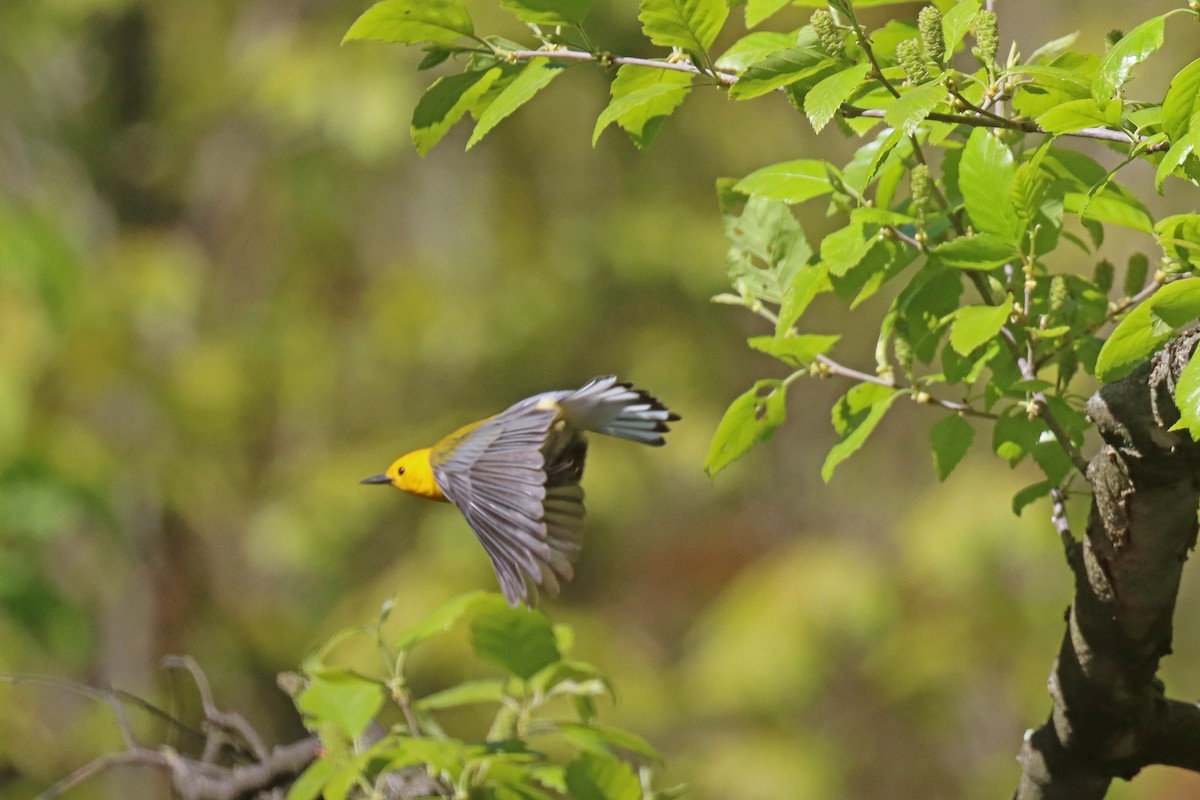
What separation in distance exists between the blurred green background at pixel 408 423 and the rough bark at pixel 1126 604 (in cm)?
316

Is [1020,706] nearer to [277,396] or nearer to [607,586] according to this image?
[607,586]

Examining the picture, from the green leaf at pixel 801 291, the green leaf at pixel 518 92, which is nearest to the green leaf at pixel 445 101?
the green leaf at pixel 518 92

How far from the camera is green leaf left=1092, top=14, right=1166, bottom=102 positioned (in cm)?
70

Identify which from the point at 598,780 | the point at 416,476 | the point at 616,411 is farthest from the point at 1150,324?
the point at 416,476

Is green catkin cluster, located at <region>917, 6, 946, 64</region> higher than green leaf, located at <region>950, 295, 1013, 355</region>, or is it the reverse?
green catkin cluster, located at <region>917, 6, 946, 64</region>

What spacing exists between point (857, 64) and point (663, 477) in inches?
192

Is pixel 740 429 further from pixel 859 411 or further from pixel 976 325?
pixel 976 325

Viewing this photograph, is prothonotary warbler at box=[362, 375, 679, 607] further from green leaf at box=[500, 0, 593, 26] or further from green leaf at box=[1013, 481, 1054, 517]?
green leaf at box=[500, 0, 593, 26]

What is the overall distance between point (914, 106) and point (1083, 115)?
0.38 feet

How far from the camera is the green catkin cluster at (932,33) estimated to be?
0.71m

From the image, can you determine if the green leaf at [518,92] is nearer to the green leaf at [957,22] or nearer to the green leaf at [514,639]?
the green leaf at [957,22]

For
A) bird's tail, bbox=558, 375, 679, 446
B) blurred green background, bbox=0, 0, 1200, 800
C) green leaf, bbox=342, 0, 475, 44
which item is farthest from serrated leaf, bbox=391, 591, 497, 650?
blurred green background, bbox=0, 0, 1200, 800

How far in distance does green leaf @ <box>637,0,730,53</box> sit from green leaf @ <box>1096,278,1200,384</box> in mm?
300

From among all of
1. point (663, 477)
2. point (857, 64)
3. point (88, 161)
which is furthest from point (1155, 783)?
point (88, 161)
